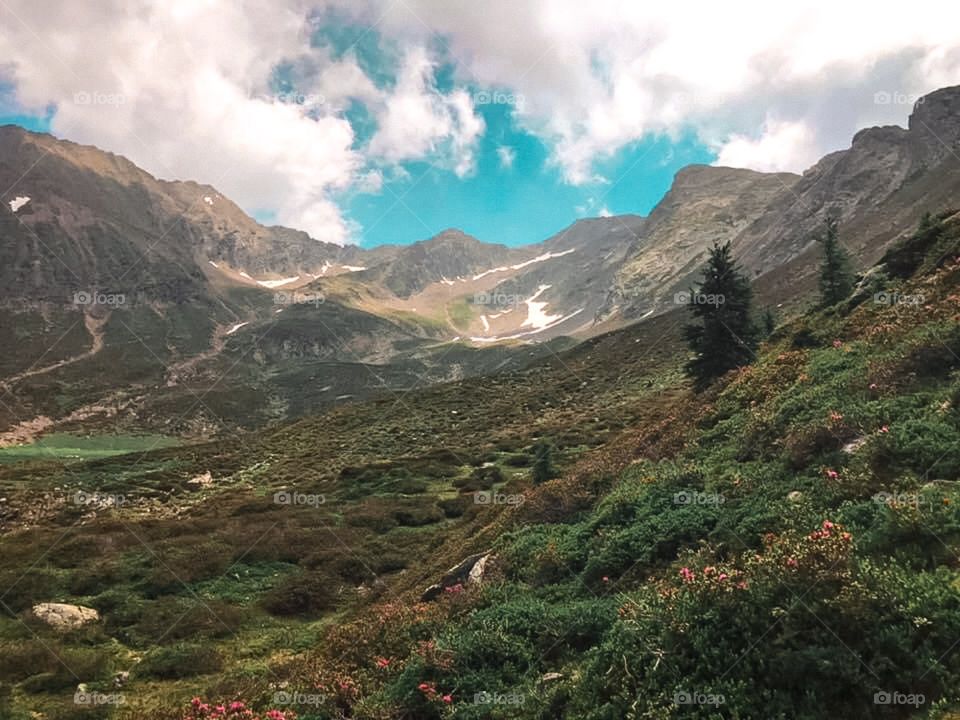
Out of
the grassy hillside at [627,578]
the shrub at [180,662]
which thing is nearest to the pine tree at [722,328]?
the grassy hillside at [627,578]

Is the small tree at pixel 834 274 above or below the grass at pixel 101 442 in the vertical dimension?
below

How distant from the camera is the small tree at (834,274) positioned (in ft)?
105

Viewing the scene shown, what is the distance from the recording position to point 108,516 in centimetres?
3325

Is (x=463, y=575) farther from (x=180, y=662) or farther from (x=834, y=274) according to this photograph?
(x=834, y=274)

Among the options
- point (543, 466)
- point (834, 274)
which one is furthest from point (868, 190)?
point (543, 466)

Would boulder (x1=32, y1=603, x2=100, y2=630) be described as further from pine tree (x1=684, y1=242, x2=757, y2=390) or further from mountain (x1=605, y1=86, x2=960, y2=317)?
mountain (x1=605, y1=86, x2=960, y2=317)

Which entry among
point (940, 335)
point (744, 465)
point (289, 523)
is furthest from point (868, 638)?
point (289, 523)

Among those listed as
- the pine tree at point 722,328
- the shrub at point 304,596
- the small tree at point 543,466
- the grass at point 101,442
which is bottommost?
the shrub at point 304,596

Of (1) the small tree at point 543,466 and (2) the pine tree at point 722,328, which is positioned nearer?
(1) the small tree at point 543,466

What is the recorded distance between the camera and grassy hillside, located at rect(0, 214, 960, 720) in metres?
6.99

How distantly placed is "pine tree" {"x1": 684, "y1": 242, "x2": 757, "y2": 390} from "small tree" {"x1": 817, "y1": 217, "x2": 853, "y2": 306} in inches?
241

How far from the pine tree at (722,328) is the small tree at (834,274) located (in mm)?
6131

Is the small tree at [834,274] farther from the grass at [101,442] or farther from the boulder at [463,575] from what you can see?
the grass at [101,442]

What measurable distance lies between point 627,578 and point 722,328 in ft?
67.4
